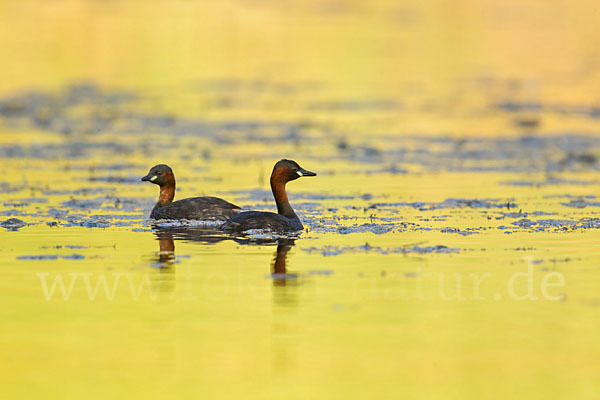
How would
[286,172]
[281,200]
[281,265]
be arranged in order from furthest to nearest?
[286,172]
[281,200]
[281,265]

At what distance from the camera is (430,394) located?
7344 mm

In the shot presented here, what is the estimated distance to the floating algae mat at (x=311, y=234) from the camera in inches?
314

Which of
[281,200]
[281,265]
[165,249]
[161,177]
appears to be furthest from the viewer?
[161,177]

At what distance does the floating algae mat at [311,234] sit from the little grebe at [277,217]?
0.18 m

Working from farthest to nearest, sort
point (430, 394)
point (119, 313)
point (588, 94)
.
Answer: point (588, 94) → point (119, 313) → point (430, 394)

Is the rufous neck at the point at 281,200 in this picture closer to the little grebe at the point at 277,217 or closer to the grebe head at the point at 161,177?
the little grebe at the point at 277,217

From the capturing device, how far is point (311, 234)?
13.6 meters

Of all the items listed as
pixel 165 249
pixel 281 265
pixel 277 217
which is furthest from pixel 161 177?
pixel 281 265

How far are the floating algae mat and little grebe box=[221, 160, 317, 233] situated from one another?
0.18m

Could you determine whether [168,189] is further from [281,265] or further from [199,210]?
[281,265]

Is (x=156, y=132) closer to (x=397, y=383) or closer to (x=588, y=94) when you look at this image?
(x=588, y=94)

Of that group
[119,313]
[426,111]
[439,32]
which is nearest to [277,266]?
[119,313]

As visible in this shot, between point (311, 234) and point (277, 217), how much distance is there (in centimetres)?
45

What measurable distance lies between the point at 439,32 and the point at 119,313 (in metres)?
40.3
